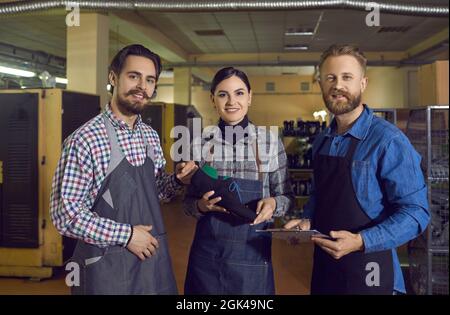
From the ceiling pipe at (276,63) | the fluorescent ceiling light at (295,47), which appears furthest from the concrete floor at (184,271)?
the fluorescent ceiling light at (295,47)

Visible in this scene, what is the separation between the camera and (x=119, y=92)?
1.47 metres

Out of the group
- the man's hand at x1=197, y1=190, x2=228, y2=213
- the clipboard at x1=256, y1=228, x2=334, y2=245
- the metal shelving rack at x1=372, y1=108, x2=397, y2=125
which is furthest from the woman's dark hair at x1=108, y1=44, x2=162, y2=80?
the metal shelving rack at x1=372, y1=108, x2=397, y2=125

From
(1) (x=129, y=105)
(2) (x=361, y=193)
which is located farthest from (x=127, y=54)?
(2) (x=361, y=193)

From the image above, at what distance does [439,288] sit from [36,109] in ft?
13.5

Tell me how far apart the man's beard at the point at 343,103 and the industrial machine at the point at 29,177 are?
3.23 meters

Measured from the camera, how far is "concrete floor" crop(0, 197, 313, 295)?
3.79m

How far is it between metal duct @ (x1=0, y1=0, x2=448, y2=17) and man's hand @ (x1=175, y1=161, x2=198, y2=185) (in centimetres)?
360

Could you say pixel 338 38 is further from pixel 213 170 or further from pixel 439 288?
pixel 213 170

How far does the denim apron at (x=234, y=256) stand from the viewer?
5.26ft

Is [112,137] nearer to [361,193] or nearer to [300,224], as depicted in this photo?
[300,224]

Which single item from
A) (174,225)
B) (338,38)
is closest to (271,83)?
(338,38)

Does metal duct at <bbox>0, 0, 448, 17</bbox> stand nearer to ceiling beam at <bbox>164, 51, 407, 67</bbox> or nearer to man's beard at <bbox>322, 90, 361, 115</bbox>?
man's beard at <bbox>322, 90, 361, 115</bbox>

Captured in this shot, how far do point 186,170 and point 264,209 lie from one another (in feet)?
1.16

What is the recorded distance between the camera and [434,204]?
139 inches
